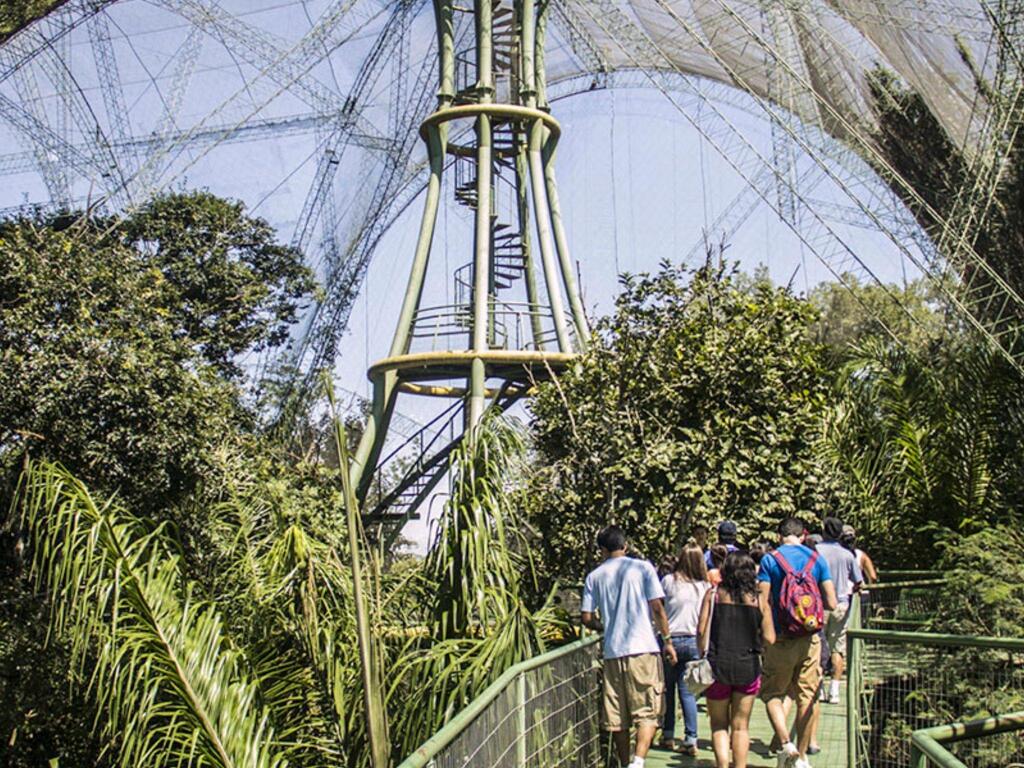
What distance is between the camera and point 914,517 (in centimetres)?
1720

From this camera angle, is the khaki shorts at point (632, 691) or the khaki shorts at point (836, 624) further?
the khaki shorts at point (836, 624)

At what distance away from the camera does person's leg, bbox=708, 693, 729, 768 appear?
770 centimetres

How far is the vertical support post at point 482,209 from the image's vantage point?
2136 centimetres

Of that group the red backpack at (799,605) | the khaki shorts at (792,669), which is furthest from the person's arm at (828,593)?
the red backpack at (799,605)

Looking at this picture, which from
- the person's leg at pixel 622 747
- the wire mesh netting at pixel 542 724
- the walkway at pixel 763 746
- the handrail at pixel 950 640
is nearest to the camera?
the wire mesh netting at pixel 542 724

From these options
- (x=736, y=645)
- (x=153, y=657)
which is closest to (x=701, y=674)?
(x=736, y=645)

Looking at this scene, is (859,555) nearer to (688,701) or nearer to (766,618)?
(688,701)

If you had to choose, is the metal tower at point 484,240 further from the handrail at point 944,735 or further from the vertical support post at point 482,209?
the handrail at point 944,735

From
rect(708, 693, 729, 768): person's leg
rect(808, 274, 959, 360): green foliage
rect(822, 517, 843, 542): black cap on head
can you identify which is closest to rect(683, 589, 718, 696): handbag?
rect(708, 693, 729, 768): person's leg

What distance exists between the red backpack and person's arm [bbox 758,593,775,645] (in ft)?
0.31

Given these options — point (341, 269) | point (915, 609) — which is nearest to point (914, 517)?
point (915, 609)

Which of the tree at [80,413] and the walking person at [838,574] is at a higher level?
the tree at [80,413]

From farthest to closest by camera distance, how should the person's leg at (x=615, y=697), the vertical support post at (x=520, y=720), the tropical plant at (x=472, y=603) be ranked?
the person's leg at (x=615, y=697), the tropical plant at (x=472, y=603), the vertical support post at (x=520, y=720)

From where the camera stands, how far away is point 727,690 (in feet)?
25.4
